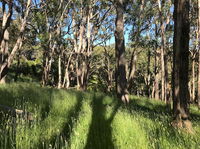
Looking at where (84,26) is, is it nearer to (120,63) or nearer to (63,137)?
(120,63)

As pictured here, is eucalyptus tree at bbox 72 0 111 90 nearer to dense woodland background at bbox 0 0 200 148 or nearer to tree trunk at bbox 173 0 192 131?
dense woodland background at bbox 0 0 200 148

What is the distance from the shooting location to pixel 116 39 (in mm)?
9953

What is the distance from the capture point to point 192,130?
382 cm

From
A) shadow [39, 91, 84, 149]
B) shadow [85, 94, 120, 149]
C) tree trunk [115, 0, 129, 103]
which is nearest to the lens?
shadow [39, 91, 84, 149]

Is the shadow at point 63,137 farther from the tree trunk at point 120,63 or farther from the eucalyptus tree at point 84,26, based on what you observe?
the eucalyptus tree at point 84,26

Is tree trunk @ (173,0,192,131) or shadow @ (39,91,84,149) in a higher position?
tree trunk @ (173,0,192,131)

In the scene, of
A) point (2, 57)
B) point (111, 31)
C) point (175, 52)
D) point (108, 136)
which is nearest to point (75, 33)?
point (111, 31)

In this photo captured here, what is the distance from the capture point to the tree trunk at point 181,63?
4234 mm

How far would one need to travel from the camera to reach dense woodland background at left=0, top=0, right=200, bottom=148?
4379mm

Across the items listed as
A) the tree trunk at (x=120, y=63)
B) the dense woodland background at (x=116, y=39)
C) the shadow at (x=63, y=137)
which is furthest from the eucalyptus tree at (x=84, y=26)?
the shadow at (x=63, y=137)

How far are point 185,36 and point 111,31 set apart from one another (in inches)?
877

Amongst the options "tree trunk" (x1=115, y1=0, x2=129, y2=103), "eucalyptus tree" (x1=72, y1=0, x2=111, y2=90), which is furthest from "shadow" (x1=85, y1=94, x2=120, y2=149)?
"eucalyptus tree" (x1=72, y1=0, x2=111, y2=90)

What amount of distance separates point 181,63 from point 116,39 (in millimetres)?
5887

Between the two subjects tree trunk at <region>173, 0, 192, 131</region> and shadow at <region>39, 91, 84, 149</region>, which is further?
tree trunk at <region>173, 0, 192, 131</region>
